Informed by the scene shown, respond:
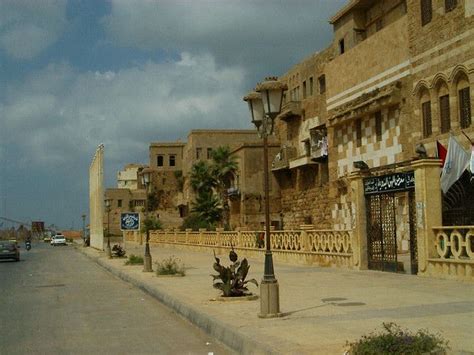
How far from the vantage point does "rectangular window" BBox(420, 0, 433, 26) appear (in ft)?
79.6

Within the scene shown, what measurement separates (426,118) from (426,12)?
4027mm

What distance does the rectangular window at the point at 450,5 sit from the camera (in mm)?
22728

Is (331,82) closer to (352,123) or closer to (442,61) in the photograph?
(352,123)

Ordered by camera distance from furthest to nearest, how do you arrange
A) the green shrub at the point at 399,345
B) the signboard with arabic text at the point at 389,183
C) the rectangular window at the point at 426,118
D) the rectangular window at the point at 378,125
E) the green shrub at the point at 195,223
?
the green shrub at the point at 195,223
the rectangular window at the point at 378,125
the rectangular window at the point at 426,118
the signboard with arabic text at the point at 389,183
the green shrub at the point at 399,345

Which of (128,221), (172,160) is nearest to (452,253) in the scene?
(128,221)

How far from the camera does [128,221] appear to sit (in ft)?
108

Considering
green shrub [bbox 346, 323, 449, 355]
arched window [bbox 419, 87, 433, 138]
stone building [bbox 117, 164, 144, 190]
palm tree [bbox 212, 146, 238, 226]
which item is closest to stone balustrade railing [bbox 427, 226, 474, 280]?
green shrub [bbox 346, 323, 449, 355]

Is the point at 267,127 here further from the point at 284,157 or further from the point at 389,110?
the point at 284,157

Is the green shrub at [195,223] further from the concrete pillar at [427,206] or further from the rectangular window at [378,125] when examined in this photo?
the concrete pillar at [427,206]

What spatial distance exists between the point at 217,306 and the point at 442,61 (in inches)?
600

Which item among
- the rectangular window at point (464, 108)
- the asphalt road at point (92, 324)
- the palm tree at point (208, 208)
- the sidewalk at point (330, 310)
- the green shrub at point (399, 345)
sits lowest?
the asphalt road at point (92, 324)

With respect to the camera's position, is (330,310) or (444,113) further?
(444,113)

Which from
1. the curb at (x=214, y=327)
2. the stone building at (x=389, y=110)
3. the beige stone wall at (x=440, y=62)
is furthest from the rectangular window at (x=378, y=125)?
the curb at (x=214, y=327)

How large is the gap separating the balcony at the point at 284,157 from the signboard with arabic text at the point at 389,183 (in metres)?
31.9
